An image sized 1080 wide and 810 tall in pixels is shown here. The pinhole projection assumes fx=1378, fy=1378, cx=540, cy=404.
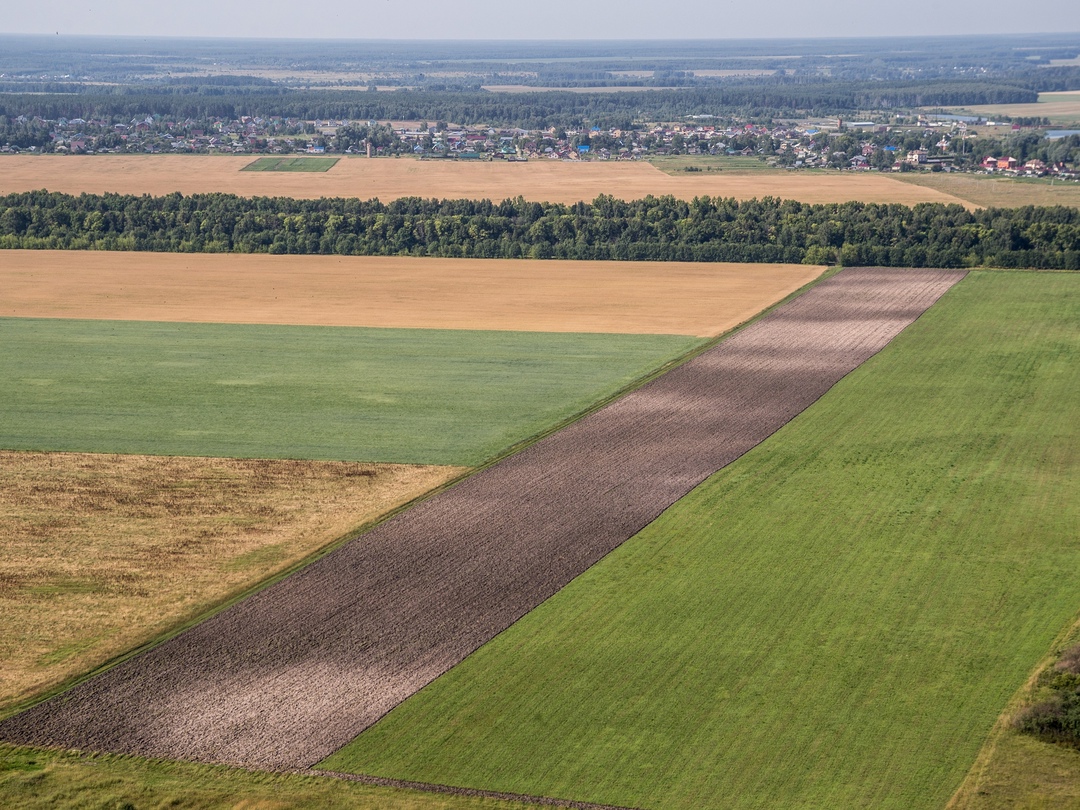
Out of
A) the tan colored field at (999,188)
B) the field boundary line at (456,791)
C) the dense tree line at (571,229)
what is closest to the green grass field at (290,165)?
the dense tree line at (571,229)

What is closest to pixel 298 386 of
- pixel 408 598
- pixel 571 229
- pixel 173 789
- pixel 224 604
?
pixel 224 604

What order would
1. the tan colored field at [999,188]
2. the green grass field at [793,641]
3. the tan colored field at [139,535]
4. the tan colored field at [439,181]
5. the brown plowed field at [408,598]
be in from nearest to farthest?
the green grass field at [793,641]
the brown plowed field at [408,598]
the tan colored field at [139,535]
the tan colored field at [999,188]
the tan colored field at [439,181]

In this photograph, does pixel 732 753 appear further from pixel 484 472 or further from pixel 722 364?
pixel 722 364

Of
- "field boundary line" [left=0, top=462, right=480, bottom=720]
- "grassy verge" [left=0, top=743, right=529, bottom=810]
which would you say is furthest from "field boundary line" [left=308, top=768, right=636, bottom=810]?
"field boundary line" [left=0, top=462, right=480, bottom=720]

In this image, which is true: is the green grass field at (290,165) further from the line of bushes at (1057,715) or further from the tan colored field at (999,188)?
the line of bushes at (1057,715)

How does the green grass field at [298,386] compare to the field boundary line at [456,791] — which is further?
the green grass field at [298,386]

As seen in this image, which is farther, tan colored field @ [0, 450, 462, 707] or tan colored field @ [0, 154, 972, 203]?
tan colored field @ [0, 154, 972, 203]

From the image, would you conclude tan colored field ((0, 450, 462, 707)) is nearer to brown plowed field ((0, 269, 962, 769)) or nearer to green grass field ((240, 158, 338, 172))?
brown plowed field ((0, 269, 962, 769))
